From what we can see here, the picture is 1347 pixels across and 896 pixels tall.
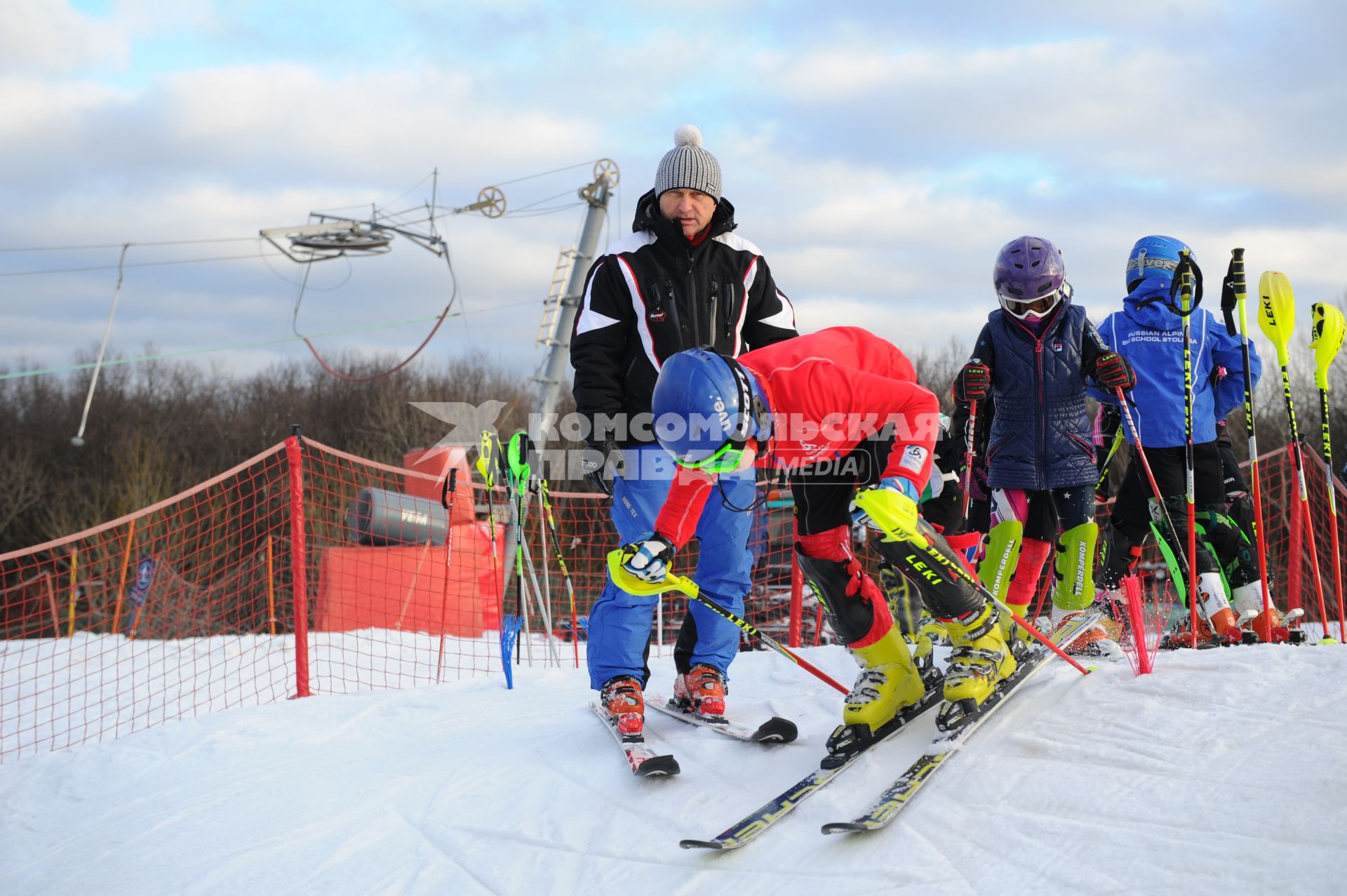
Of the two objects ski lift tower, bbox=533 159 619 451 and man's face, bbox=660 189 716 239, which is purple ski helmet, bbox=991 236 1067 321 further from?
ski lift tower, bbox=533 159 619 451

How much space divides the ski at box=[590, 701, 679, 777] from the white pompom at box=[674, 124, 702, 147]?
2340 millimetres

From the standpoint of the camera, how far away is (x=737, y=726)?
3637 millimetres

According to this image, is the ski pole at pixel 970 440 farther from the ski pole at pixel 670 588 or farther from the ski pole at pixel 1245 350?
the ski pole at pixel 670 588

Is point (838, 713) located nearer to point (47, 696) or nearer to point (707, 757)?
point (707, 757)

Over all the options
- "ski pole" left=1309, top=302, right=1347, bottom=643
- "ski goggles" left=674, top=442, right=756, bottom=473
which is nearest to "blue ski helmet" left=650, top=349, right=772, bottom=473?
"ski goggles" left=674, top=442, right=756, bottom=473

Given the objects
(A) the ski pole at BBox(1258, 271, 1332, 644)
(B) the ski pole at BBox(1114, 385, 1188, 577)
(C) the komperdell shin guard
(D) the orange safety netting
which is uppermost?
(A) the ski pole at BBox(1258, 271, 1332, 644)

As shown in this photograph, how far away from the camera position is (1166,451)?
485cm

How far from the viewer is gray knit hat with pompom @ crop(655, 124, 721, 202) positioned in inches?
147

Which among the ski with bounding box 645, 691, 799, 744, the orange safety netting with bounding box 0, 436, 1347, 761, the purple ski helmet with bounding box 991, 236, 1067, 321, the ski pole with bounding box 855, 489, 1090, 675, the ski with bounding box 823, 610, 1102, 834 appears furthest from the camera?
the orange safety netting with bounding box 0, 436, 1347, 761

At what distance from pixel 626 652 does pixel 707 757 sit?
521 mm

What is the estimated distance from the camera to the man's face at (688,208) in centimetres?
377

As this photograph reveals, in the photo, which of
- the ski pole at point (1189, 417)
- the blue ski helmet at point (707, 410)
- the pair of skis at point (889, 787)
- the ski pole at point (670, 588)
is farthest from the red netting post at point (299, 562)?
the ski pole at point (1189, 417)

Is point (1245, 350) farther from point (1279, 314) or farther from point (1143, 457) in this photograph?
point (1143, 457)

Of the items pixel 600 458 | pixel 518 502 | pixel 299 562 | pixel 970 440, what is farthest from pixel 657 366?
pixel 299 562
